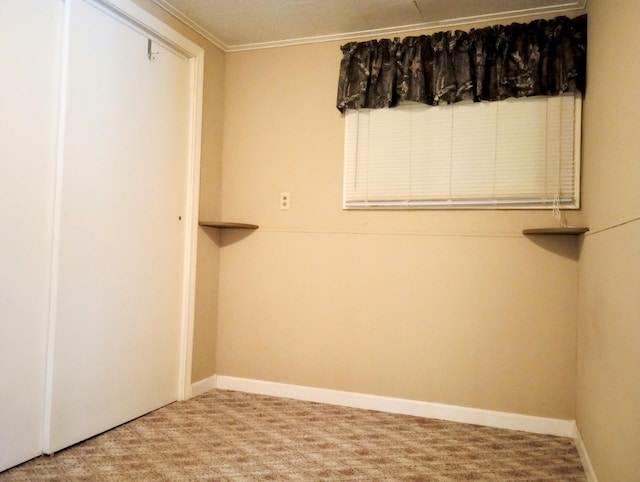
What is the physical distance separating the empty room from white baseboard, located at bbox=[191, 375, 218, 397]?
0.01m

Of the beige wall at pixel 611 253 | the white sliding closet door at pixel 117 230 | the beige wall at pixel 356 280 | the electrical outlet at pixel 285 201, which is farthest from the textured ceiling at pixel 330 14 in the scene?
the electrical outlet at pixel 285 201

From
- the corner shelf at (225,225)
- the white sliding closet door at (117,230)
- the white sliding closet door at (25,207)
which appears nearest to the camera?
the white sliding closet door at (25,207)

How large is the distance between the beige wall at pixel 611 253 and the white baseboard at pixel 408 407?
0.68ft

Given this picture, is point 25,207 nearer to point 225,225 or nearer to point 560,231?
point 225,225

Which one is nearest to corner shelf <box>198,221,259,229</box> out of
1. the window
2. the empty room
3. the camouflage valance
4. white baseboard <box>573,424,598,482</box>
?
the empty room

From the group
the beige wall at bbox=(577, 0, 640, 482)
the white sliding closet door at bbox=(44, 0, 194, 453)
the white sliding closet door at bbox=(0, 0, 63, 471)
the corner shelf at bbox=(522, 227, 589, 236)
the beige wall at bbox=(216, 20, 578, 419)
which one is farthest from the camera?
the beige wall at bbox=(216, 20, 578, 419)

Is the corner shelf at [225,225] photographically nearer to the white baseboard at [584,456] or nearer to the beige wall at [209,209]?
the beige wall at [209,209]

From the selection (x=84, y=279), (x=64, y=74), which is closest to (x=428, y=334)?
(x=84, y=279)

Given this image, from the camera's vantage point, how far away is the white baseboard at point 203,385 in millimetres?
2998

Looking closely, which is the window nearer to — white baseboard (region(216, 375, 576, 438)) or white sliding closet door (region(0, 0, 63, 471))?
white baseboard (region(216, 375, 576, 438))

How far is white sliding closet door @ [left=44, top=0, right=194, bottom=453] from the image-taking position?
2.18 metres

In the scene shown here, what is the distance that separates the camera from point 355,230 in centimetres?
294

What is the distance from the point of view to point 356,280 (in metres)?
2.93

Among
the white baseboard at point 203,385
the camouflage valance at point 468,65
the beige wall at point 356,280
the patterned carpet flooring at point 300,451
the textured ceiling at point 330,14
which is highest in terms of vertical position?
the textured ceiling at point 330,14
